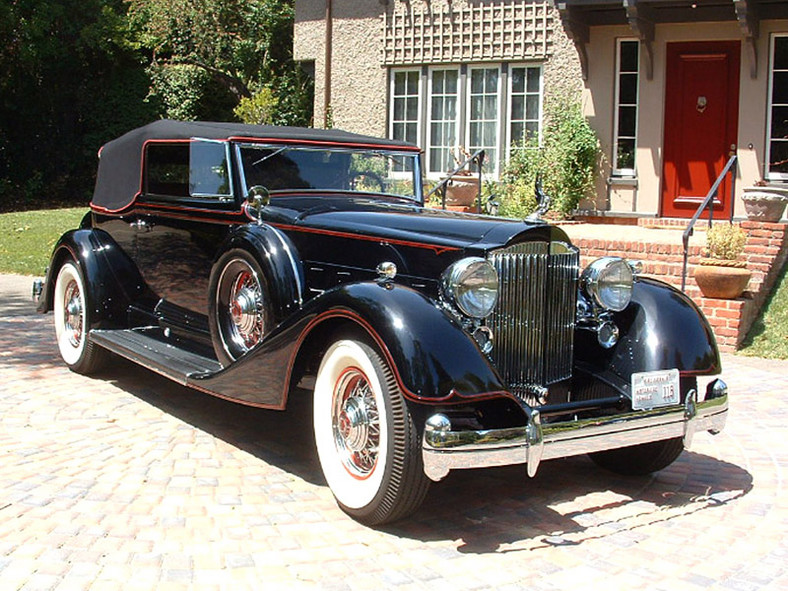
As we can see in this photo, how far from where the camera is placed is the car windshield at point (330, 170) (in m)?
5.75

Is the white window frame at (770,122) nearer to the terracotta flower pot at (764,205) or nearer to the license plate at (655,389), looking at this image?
the terracotta flower pot at (764,205)

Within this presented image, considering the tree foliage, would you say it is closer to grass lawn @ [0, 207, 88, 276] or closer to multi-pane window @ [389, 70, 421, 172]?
grass lawn @ [0, 207, 88, 276]

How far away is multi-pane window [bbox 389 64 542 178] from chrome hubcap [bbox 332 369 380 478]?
1116 cm

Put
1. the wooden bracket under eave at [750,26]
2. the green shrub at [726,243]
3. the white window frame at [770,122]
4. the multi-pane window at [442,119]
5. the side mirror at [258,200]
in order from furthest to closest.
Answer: the multi-pane window at [442,119] → the white window frame at [770,122] → the wooden bracket under eave at [750,26] → the green shrub at [726,243] → the side mirror at [258,200]

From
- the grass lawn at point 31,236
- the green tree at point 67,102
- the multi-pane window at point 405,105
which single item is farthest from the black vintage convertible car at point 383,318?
the green tree at point 67,102

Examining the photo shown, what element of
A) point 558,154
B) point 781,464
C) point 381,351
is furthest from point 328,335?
point 558,154

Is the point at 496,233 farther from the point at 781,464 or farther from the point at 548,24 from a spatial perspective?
the point at 548,24

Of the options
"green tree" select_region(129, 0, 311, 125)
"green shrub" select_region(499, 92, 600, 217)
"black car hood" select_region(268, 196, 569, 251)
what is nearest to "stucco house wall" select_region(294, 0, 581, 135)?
"green shrub" select_region(499, 92, 600, 217)

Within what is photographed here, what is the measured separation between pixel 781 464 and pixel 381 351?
2.70m

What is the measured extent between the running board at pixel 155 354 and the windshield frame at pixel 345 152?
1.07 metres

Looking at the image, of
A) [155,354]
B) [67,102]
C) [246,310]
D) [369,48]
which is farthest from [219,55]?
[246,310]

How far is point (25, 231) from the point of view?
55.6 feet

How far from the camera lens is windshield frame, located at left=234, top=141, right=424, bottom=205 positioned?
18.8 ft

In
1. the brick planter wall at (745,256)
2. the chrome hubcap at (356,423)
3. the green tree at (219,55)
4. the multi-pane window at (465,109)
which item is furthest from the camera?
the green tree at (219,55)
